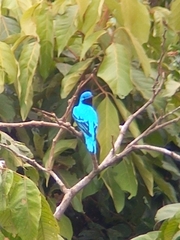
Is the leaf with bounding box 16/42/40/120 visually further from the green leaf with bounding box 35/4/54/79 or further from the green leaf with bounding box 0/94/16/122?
the green leaf with bounding box 0/94/16/122

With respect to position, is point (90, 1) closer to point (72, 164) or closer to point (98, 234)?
point (72, 164)

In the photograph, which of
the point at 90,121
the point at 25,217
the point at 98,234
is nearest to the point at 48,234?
the point at 25,217

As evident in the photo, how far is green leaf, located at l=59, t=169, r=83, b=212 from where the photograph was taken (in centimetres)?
281

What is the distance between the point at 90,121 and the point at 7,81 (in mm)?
367

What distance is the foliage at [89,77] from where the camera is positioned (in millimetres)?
2572

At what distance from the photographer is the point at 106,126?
265cm

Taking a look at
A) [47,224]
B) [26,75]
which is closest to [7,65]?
[26,75]

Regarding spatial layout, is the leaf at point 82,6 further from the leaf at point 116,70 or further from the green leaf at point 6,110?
the green leaf at point 6,110

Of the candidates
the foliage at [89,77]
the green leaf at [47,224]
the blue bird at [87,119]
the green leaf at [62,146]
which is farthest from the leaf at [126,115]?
the green leaf at [47,224]

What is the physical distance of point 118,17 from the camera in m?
2.62

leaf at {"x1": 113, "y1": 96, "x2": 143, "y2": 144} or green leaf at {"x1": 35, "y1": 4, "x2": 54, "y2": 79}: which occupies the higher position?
green leaf at {"x1": 35, "y1": 4, "x2": 54, "y2": 79}

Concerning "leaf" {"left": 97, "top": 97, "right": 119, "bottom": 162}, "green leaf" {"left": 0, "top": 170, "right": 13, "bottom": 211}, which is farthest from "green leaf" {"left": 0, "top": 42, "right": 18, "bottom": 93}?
"green leaf" {"left": 0, "top": 170, "right": 13, "bottom": 211}

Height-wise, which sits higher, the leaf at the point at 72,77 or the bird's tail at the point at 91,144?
the leaf at the point at 72,77

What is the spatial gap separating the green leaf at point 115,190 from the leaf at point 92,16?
59 cm
